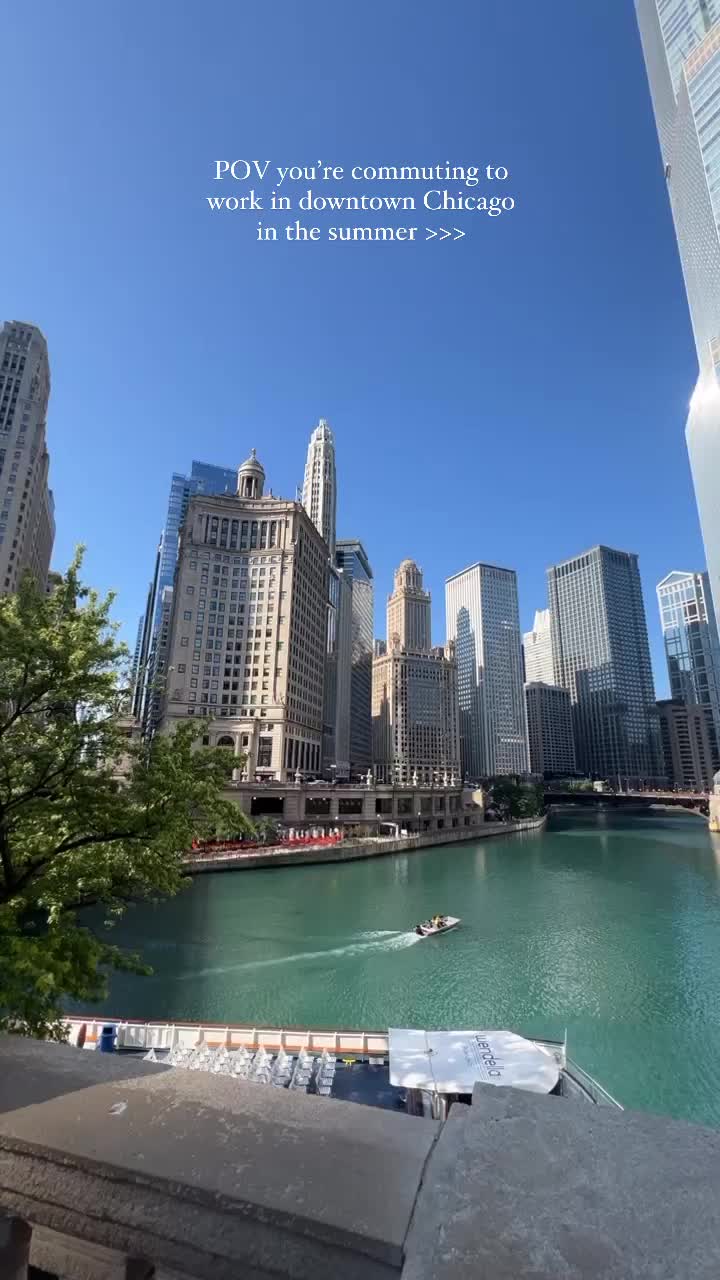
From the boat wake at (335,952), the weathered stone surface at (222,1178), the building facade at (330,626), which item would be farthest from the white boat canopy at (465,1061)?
the building facade at (330,626)

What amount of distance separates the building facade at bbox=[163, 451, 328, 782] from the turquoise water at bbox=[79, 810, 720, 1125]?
45.3 m

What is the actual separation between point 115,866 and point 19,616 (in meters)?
5.95

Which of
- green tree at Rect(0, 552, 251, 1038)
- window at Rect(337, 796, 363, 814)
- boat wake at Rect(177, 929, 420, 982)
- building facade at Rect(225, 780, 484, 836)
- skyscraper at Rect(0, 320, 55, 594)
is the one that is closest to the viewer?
green tree at Rect(0, 552, 251, 1038)

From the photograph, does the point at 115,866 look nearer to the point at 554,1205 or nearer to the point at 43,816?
the point at 43,816

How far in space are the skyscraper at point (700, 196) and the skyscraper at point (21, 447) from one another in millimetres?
124038

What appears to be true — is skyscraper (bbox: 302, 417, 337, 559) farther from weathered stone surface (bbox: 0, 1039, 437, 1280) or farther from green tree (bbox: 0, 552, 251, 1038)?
weathered stone surface (bbox: 0, 1039, 437, 1280)

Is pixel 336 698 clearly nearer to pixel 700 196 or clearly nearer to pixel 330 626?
pixel 330 626

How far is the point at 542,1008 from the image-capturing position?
98.0 feet

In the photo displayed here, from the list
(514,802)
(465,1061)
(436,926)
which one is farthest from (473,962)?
(514,802)

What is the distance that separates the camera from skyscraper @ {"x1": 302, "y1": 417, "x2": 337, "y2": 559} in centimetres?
19162

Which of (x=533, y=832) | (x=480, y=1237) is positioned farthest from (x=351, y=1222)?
(x=533, y=832)

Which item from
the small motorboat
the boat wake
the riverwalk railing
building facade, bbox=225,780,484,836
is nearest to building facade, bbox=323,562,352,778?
building facade, bbox=225,780,484,836

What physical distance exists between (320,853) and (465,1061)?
216 feet

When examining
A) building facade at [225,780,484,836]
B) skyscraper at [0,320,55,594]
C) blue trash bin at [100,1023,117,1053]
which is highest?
skyscraper at [0,320,55,594]
